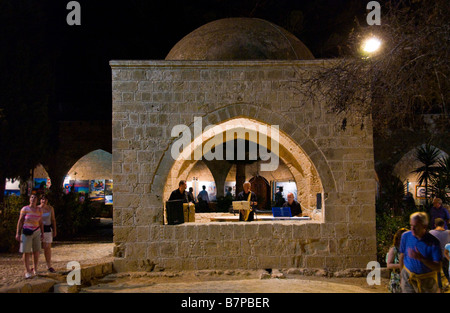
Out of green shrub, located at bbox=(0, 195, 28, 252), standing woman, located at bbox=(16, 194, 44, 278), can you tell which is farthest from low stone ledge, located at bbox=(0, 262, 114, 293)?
green shrub, located at bbox=(0, 195, 28, 252)

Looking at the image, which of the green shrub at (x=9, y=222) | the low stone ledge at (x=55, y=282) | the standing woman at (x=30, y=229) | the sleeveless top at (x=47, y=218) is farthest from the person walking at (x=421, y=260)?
the green shrub at (x=9, y=222)

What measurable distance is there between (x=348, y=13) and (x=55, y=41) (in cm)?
1265

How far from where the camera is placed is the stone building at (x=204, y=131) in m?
6.84

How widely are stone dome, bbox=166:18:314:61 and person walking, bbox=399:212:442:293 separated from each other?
458 cm

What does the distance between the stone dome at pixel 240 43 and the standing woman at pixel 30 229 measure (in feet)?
12.7

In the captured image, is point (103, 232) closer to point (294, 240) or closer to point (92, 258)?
point (92, 258)

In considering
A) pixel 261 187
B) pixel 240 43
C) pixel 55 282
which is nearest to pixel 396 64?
pixel 240 43

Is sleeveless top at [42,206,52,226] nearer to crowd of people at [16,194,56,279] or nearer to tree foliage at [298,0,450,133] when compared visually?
crowd of people at [16,194,56,279]

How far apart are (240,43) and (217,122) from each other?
68.7 inches

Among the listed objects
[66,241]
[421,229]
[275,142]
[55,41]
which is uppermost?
[55,41]

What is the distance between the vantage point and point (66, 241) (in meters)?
10.9

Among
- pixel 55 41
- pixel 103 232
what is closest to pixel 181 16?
pixel 55 41

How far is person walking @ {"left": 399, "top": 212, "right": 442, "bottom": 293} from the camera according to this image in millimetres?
3811

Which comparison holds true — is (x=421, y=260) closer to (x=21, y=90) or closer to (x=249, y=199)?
(x=249, y=199)
